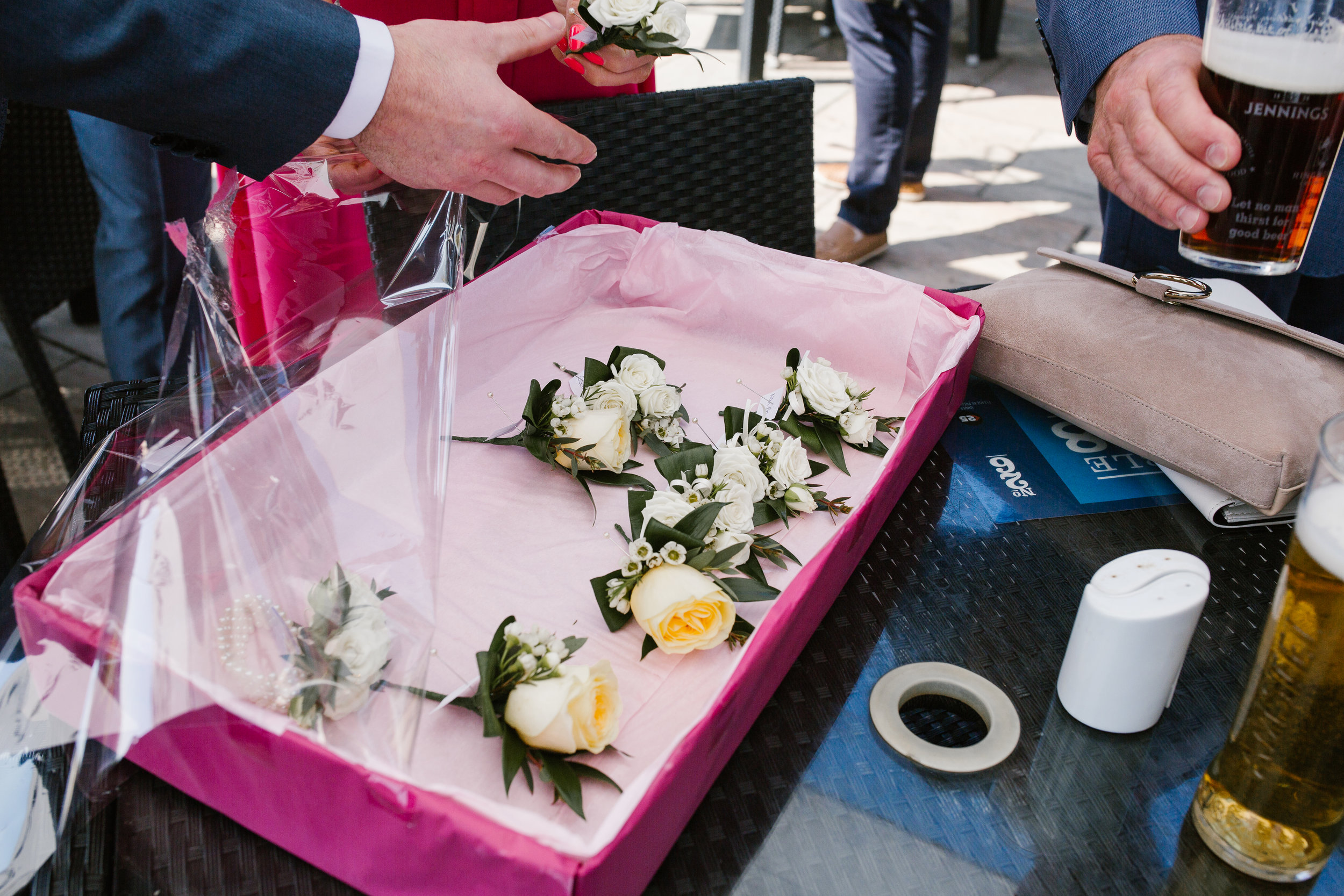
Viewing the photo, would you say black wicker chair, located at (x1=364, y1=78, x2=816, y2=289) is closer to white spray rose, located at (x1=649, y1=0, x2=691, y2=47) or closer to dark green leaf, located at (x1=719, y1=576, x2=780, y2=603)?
white spray rose, located at (x1=649, y1=0, x2=691, y2=47)

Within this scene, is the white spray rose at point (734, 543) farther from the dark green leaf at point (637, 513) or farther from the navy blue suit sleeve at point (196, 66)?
the navy blue suit sleeve at point (196, 66)

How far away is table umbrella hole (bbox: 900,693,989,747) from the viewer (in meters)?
0.79

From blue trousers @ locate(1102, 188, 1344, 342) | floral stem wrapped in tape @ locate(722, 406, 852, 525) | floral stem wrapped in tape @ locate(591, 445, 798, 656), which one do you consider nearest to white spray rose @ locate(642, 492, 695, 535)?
floral stem wrapped in tape @ locate(591, 445, 798, 656)

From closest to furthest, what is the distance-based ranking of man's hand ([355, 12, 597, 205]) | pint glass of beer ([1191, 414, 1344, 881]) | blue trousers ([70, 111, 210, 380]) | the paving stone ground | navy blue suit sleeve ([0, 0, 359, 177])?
1. pint glass of beer ([1191, 414, 1344, 881])
2. navy blue suit sleeve ([0, 0, 359, 177])
3. man's hand ([355, 12, 597, 205])
4. blue trousers ([70, 111, 210, 380])
5. the paving stone ground

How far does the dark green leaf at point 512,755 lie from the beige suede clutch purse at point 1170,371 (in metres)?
0.72

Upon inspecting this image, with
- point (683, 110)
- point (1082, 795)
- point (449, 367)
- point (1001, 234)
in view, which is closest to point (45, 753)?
point (449, 367)

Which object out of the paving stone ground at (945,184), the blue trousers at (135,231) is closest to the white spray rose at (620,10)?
the blue trousers at (135,231)

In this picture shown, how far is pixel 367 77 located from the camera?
33.3 inches

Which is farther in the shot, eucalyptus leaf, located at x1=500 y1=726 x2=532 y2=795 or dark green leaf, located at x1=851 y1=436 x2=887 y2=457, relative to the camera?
dark green leaf, located at x1=851 y1=436 x2=887 y2=457

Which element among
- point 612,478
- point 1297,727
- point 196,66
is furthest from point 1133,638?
point 196,66

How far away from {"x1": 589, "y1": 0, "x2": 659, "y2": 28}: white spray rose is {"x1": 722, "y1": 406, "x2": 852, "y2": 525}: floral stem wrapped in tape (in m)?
0.41

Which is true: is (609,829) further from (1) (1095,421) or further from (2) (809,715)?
(1) (1095,421)

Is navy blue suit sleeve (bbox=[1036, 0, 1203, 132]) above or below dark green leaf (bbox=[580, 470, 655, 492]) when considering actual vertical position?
above

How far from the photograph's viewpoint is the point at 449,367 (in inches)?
35.1
